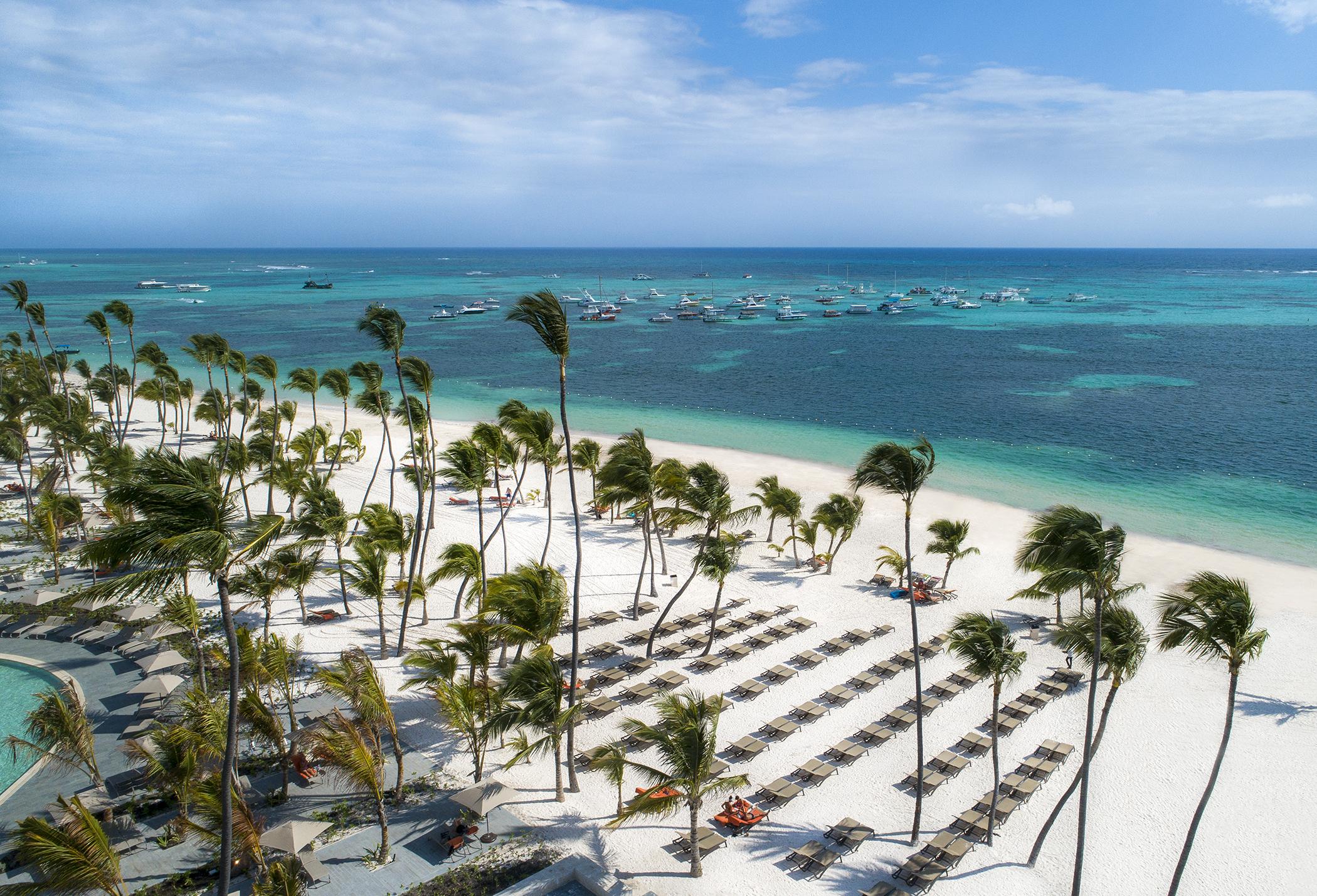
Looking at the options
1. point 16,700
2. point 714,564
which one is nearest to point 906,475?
point 714,564

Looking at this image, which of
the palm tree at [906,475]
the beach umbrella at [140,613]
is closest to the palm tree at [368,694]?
the beach umbrella at [140,613]

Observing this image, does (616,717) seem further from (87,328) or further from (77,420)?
(87,328)

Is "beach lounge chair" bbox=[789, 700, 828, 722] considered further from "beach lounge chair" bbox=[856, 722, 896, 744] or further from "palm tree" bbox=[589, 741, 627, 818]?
"palm tree" bbox=[589, 741, 627, 818]

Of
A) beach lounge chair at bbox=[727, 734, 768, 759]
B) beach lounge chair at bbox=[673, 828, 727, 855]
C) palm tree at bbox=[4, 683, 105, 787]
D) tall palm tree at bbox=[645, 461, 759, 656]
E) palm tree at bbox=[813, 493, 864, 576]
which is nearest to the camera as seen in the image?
palm tree at bbox=[4, 683, 105, 787]

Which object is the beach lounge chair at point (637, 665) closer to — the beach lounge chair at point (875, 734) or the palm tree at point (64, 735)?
the beach lounge chair at point (875, 734)

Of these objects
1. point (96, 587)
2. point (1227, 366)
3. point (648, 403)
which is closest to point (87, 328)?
point (648, 403)

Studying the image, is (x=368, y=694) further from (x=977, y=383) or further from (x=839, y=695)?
(x=977, y=383)

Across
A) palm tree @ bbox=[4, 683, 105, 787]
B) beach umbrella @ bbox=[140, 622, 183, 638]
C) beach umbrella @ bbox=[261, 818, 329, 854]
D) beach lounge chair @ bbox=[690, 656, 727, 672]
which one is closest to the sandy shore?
beach lounge chair @ bbox=[690, 656, 727, 672]
